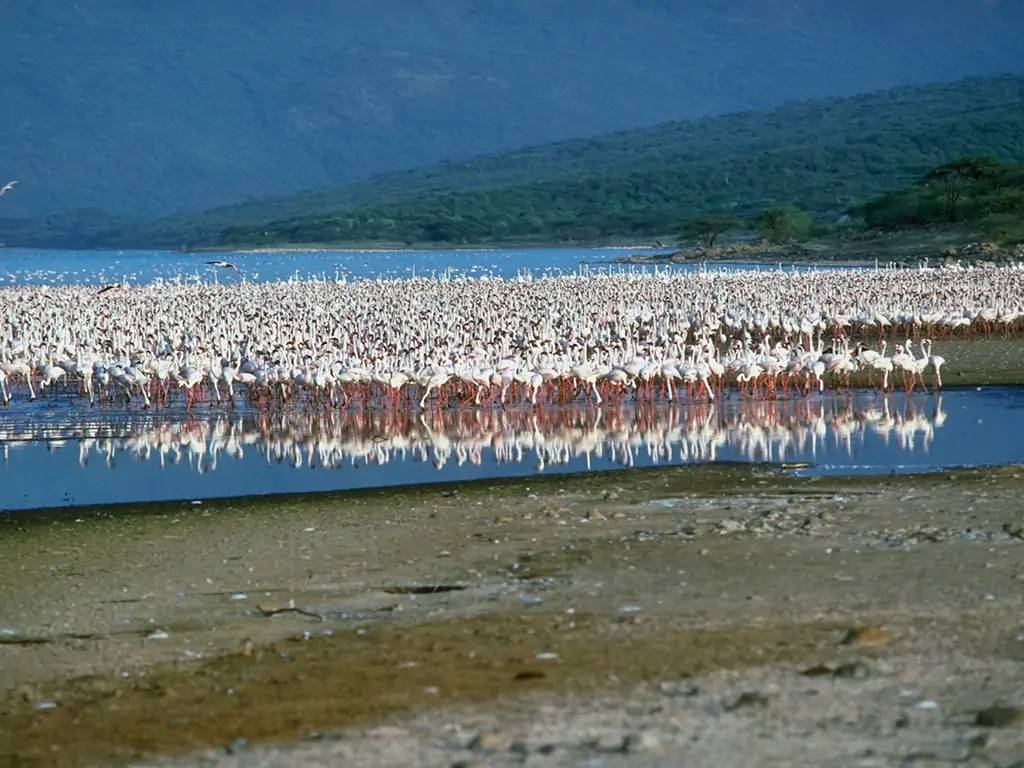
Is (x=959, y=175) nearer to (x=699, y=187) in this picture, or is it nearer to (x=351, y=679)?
(x=699, y=187)

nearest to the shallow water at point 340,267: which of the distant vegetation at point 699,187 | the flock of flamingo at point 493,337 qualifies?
the distant vegetation at point 699,187

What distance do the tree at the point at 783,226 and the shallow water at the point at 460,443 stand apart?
205 ft

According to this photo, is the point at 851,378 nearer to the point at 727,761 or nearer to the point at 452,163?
the point at 727,761

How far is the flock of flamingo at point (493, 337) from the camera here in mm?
23125

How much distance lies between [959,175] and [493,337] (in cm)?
6152

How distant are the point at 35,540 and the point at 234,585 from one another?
276cm

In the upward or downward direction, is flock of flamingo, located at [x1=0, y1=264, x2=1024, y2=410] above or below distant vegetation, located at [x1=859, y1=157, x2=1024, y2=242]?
below

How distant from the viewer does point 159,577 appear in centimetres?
1157

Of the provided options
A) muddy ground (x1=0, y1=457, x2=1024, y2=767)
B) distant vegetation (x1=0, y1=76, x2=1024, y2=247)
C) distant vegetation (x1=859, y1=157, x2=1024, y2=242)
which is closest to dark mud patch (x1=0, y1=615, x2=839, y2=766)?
muddy ground (x1=0, y1=457, x2=1024, y2=767)

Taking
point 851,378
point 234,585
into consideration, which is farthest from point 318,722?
point 851,378

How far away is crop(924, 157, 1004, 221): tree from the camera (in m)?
83.7

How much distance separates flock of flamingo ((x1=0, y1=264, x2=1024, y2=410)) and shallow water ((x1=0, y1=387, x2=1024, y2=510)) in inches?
26.1

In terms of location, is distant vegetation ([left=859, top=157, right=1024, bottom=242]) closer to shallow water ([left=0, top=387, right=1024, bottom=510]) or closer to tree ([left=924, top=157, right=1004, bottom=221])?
tree ([left=924, top=157, right=1004, bottom=221])

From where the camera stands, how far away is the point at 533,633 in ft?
31.1
